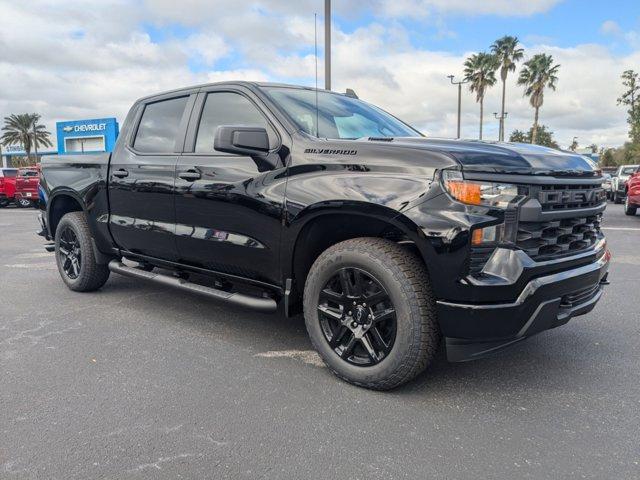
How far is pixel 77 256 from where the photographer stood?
5.40 metres

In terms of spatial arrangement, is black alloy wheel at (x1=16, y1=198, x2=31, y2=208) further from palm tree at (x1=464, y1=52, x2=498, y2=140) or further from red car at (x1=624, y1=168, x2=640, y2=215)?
palm tree at (x1=464, y1=52, x2=498, y2=140)

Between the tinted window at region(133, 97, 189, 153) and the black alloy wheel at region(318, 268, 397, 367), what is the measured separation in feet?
6.37

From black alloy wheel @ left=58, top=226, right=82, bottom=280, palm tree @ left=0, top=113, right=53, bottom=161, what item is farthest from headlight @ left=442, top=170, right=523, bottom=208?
palm tree @ left=0, top=113, right=53, bottom=161

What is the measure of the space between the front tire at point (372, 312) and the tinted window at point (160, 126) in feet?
6.23

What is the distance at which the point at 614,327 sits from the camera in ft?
13.8

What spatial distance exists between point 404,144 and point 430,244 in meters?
0.62

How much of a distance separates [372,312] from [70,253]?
381 cm

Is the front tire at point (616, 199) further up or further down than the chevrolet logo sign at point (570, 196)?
further down

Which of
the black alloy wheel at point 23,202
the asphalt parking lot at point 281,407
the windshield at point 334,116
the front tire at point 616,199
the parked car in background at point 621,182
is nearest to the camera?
the asphalt parking lot at point 281,407

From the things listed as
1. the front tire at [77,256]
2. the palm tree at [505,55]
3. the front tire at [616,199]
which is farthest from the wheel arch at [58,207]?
the palm tree at [505,55]

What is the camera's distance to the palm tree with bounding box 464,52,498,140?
46812 millimetres

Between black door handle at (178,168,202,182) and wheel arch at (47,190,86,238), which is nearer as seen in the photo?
black door handle at (178,168,202,182)

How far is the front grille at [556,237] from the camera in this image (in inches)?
106

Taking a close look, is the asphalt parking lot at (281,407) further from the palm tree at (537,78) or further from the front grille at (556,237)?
the palm tree at (537,78)
